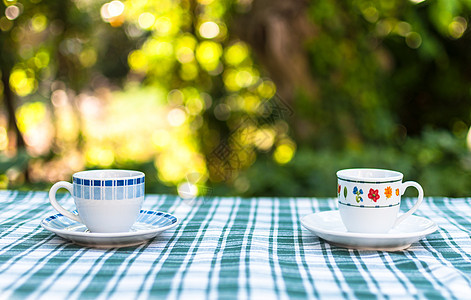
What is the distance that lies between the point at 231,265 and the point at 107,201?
232mm

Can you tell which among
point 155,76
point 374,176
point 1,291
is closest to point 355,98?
point 155,76

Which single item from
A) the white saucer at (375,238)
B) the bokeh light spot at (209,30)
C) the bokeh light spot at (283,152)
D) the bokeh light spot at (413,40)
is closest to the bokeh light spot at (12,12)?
the bokeh light spot at (209,30)

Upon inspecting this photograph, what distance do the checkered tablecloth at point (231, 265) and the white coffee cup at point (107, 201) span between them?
0.15 ft

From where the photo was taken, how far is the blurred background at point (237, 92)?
2682 mm

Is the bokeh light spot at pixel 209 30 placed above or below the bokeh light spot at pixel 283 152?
above

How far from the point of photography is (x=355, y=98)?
2943 millimetres

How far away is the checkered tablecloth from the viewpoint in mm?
657

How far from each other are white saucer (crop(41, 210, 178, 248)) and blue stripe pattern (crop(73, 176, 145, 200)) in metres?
0.06

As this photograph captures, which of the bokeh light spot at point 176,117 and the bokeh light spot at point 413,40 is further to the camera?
the bokeh light spot at point 176,117

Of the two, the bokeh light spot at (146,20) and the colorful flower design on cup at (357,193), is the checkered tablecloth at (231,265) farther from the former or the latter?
the bokeh light spot at (146,20)

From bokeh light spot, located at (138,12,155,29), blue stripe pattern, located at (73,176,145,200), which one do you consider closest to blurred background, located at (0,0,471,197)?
bokeh light spot, located at (138,12,155,29)

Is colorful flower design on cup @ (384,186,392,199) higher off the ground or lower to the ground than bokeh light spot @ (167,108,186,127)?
lower

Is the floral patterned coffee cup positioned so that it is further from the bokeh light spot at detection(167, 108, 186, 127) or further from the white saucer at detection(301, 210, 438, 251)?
the bokeh light spot at detection(167, 108, 186, 127)

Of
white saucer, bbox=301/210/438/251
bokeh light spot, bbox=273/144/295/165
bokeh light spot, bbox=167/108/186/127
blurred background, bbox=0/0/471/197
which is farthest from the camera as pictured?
bokeh light spot, bbox=167/108/186/127
